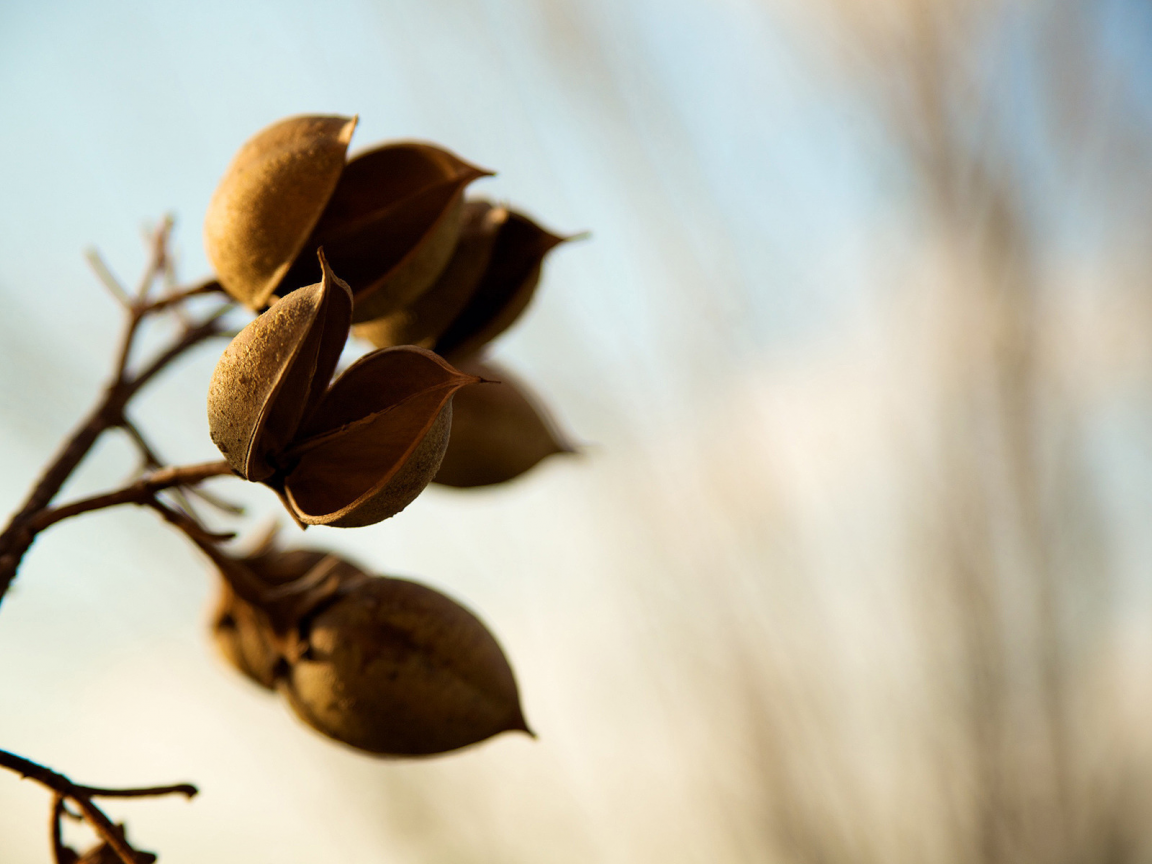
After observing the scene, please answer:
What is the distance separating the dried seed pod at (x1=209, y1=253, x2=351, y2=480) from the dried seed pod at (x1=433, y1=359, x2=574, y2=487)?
231mm

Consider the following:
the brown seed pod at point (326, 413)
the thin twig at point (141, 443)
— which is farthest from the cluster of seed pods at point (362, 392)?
the thin twig at point (141, 443)

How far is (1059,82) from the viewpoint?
239 centimetres

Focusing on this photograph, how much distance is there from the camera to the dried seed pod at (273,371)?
1.32 feet

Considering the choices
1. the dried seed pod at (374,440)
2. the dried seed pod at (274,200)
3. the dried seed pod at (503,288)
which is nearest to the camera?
the dried seed pod at (374,440)

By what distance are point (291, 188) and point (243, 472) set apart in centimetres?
19

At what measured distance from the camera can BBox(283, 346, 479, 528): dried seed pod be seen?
0.40 meters

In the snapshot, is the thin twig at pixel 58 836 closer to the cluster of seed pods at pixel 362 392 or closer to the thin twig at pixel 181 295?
the cluster of seed pods at pixel 362 392

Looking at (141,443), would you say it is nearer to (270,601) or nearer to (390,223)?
(270,601)

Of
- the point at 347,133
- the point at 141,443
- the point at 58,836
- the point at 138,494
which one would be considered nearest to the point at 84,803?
the point at 58,836

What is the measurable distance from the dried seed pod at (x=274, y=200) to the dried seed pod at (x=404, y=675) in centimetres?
20

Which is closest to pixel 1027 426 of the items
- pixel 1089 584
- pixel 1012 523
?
pixel 1012 523

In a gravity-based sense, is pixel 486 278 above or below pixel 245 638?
above

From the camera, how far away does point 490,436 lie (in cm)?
70

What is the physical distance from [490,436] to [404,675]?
21 cm
